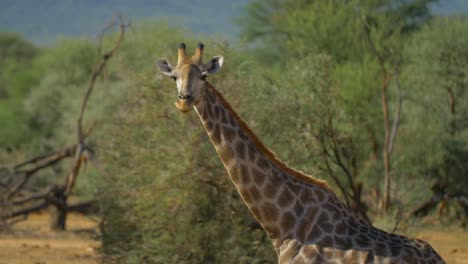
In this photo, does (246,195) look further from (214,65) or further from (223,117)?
(214,65)

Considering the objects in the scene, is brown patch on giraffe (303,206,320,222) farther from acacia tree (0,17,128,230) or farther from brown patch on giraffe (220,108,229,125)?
acacia tree (0,17,128,230)

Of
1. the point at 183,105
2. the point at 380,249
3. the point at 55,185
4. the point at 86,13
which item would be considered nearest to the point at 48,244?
the point at 55,185

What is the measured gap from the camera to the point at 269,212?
7.68 metres

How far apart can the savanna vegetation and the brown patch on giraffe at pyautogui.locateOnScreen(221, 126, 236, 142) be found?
345cm

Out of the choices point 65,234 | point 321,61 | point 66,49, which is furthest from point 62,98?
point 321,61

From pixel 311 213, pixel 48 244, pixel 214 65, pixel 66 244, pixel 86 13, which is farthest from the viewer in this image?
pixel 86 13

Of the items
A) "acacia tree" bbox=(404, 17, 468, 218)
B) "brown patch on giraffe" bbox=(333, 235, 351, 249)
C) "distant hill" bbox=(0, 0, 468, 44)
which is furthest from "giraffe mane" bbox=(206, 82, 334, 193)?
"distant hill" bbox=(0, 0, 468, 44)

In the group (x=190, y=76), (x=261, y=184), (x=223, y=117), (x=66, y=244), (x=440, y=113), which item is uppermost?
(x=190, y=76)

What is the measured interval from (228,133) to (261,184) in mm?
470

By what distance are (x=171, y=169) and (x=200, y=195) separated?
428 millimetres

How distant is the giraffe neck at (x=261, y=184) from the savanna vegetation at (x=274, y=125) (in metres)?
3.36

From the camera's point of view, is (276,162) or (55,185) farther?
(55,185)

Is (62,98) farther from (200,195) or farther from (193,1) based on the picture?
(193,1)

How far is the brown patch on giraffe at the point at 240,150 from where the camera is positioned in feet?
25.0
